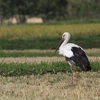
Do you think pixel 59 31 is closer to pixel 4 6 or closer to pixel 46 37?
pixel 46 37

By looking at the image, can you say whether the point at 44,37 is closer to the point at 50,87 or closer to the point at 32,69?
the point at 32,69

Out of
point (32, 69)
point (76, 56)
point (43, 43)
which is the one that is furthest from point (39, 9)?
point (76, 56)

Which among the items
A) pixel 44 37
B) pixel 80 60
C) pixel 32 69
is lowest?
pixel 44 37

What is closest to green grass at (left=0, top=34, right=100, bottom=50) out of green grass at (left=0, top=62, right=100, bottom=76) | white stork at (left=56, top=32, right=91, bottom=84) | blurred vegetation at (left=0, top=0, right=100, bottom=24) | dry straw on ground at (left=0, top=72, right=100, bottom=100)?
green grass at (left=0, top=62, right=100, bottom=76)

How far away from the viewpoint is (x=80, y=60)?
9.25 meters

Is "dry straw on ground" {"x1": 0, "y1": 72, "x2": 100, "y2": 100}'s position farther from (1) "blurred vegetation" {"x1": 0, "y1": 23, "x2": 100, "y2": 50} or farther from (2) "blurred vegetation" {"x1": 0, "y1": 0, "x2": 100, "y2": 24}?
(2) "blurred vegetation" {"x1": 0, "y1": 0, "x2": 100, "y2": 24}

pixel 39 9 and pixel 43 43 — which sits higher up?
pixel 43 43

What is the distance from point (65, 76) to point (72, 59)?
1.48 metres

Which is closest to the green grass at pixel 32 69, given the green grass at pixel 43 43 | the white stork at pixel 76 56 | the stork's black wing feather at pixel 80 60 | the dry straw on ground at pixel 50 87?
the dry straw on ground at pixel 50 87

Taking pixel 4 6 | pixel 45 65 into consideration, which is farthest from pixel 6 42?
pixel 4 6

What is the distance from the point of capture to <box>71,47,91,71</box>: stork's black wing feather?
9.16 metres

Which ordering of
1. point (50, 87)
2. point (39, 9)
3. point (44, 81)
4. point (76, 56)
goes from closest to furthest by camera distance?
point (50, 87), point (76, 56), point (44, 81), point (39, 9)

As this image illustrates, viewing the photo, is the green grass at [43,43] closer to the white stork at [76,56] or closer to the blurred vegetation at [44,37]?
the blurred vegetation at [44,37]

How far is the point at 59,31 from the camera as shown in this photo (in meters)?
26.8
